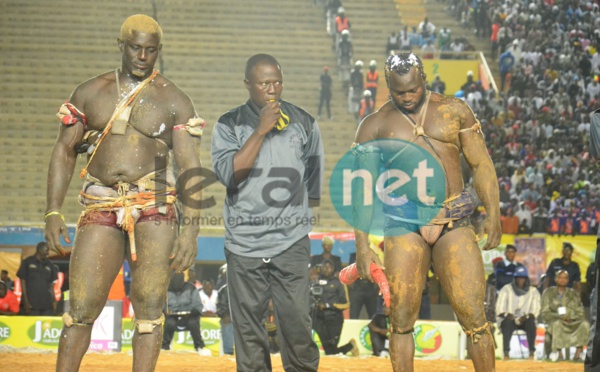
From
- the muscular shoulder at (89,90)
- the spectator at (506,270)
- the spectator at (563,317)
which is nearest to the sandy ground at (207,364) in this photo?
the spectator at (563,317)

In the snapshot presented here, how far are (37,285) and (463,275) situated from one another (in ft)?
35.7

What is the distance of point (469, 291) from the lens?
287 inches

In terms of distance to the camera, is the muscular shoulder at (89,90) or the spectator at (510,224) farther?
the spectator at (510,224)

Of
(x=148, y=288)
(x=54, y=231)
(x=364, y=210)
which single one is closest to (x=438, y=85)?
(x=364, y=210)

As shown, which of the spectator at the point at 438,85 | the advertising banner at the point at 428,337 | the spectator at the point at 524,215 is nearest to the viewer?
the advertising banner at the point at 428,337

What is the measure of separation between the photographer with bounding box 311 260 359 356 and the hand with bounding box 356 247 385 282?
24.7 ft

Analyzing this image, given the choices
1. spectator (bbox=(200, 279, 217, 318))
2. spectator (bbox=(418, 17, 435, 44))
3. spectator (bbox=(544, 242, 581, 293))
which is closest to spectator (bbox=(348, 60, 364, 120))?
spectator (bbox=(418, 17, 435, 44))

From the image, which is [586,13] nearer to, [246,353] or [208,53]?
[208,53]

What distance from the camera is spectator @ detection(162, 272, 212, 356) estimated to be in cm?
1532

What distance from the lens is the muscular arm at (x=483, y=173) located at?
24.8 ft

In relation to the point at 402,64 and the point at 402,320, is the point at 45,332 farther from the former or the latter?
the point at 402,64

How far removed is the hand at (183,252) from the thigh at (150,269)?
54 mm

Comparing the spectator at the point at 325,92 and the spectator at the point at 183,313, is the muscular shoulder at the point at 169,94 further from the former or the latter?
the spectator at the point at 325,92

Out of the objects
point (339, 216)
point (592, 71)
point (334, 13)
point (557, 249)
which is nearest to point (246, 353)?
point (557, 249)
